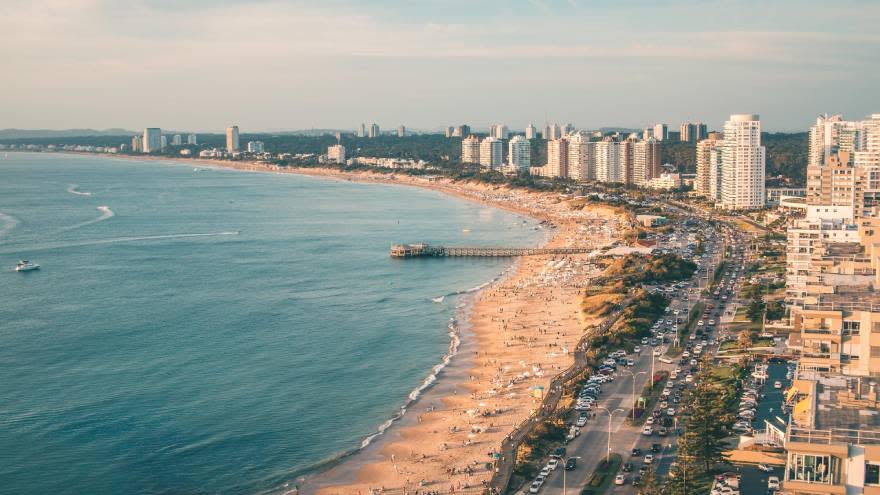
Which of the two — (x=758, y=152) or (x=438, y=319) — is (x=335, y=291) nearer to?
(x=438, y=319)

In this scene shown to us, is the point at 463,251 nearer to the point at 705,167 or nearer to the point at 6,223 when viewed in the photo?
the point at 705,167

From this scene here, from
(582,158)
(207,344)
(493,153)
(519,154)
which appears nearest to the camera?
(207,344)

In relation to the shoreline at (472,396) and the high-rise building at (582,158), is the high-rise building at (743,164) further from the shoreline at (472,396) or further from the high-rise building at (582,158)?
the high-rise building at (582,158)

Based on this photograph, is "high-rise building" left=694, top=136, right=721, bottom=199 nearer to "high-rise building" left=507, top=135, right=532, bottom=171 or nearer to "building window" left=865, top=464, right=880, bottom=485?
"high-rise building" left=507, top=135, right=532, bottom=171

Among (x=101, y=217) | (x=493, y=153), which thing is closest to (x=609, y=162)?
(x=493, y=153)

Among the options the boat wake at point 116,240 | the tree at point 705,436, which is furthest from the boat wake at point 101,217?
the tree at point 705,436

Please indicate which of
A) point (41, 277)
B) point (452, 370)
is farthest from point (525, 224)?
point (452, 370)

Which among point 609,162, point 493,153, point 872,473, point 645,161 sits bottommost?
point 872,473
